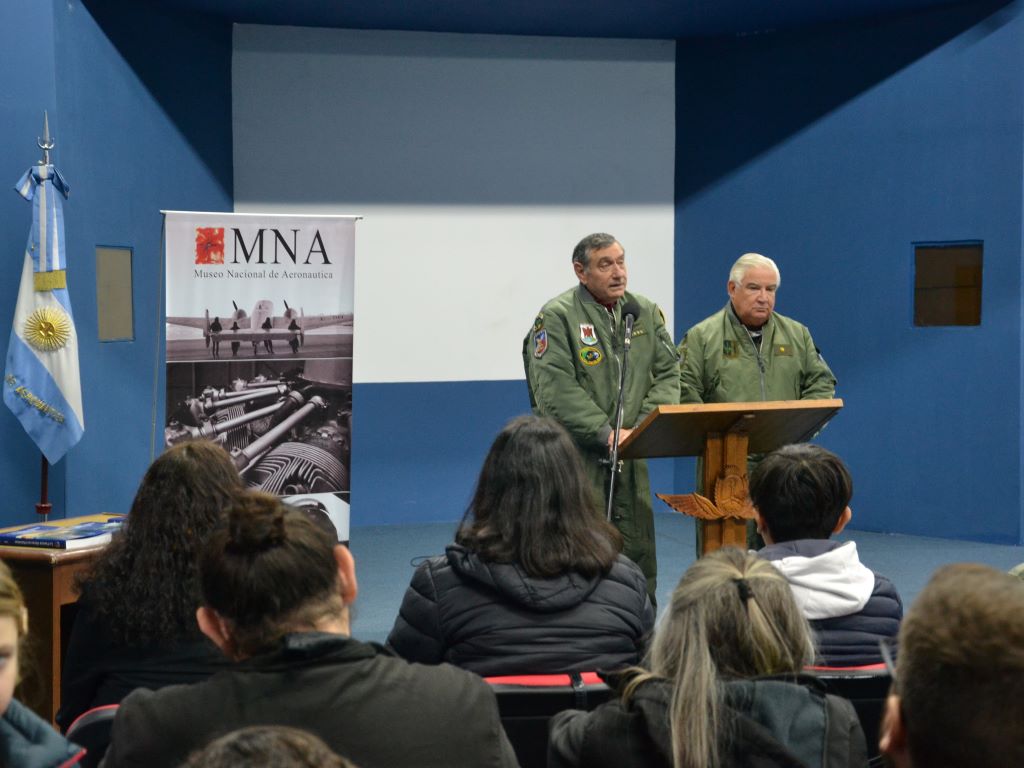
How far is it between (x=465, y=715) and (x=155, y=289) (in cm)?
493

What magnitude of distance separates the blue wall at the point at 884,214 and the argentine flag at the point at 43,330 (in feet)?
13.5

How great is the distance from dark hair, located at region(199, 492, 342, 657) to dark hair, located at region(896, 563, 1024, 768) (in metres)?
0.85

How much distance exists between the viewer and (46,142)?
4.87 meters

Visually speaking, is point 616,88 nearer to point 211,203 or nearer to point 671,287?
point 671,287

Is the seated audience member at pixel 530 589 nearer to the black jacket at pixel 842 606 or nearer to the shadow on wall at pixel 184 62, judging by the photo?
the black jacket at pixel 842 606

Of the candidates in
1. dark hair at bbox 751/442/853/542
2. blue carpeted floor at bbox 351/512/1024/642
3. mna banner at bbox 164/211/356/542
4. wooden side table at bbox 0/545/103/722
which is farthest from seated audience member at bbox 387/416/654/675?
blue carpeted floor at bbox 351/512/1024/642

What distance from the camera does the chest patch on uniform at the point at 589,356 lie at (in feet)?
14.8

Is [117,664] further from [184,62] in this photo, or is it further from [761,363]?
[184,62]

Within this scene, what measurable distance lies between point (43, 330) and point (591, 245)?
83.6 inches

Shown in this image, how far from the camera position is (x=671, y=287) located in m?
7.82

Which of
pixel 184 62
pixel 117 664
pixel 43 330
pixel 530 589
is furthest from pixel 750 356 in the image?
pixel 184 62

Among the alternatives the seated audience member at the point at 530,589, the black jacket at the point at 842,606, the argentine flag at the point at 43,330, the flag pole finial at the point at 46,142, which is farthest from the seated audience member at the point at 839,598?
the flag pole finial at the point at 46,142

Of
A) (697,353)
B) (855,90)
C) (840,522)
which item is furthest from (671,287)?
(840,522)

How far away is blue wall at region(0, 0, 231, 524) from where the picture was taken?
4945mm
